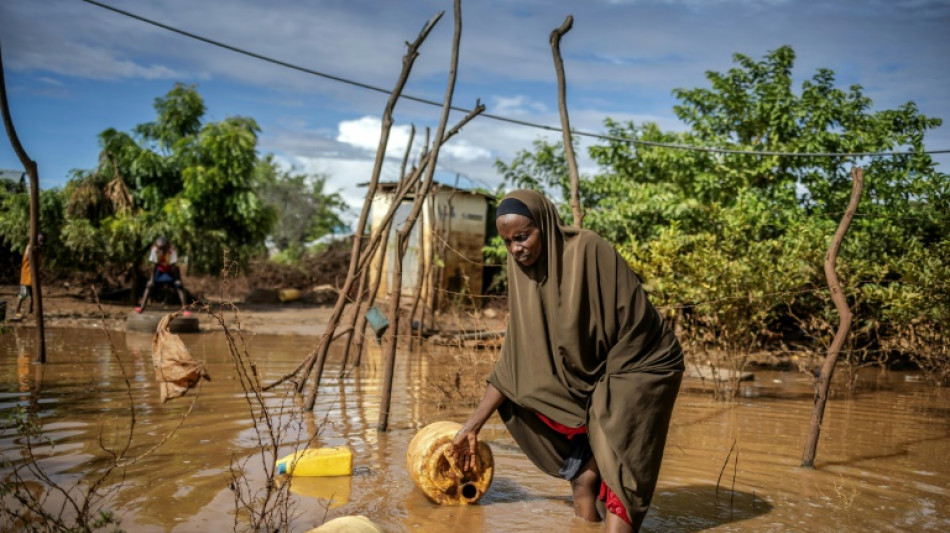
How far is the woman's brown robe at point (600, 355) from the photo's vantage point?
3.66m

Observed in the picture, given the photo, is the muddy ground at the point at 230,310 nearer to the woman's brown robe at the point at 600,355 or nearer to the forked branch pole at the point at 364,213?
the forked branch pole at the point at 364,213

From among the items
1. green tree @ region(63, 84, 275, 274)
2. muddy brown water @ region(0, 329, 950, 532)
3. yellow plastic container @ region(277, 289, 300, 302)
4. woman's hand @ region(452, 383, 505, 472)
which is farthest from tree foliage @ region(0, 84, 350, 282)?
woman's hand @ region(452, 383, 505, 472)

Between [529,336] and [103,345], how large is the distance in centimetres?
918

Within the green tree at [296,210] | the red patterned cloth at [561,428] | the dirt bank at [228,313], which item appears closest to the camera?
the red patterned cloth at [561,428]

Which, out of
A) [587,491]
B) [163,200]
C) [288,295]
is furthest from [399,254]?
[288,295]

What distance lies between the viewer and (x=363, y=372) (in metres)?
10.1

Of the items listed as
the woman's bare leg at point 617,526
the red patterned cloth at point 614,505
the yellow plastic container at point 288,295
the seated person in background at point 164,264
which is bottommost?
the woman's bare leg at point 617,526

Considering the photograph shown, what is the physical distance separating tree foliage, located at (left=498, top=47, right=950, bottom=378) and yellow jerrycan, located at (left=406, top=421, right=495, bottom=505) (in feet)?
16.3

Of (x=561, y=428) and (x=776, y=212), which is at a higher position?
(x=776, y=212)

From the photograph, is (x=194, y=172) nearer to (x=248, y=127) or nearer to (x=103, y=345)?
(x=248, y=127)

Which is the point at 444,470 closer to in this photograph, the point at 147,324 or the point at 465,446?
the point at 465,446

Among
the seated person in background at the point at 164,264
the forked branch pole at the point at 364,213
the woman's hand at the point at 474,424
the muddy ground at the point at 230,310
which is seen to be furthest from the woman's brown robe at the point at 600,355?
the seated person in background at the point at 164,264

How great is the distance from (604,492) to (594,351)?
70 cm

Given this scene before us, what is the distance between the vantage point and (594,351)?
3.78 metres
